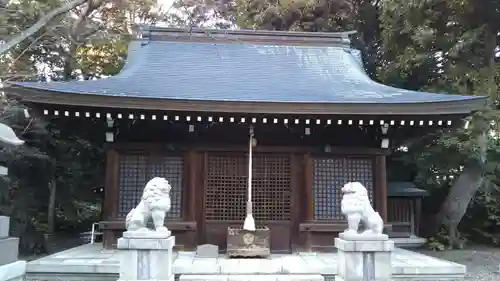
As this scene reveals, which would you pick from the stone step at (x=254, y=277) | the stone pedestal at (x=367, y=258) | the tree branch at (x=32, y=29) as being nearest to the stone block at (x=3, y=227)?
the stone step at (x=254, y=277)

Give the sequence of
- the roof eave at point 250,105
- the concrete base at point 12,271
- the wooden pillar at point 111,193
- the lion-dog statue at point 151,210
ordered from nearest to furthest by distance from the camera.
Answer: the concrete base at point 12,271 → the lion-dog statue at point 151,210 → the roof eave at point 250,105 → the wooden pillar at point 111,193

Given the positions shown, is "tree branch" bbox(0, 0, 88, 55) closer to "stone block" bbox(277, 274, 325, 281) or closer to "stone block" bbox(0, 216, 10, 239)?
"stone block" bbox(0, 216, 10, 239)

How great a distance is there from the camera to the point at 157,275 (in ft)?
19.2

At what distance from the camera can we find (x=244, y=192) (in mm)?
9016

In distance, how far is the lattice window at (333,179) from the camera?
8984 millimetres

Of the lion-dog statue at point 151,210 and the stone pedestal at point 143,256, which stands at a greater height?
the lion-dog statue at point 151,210

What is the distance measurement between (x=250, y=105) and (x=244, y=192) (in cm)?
204

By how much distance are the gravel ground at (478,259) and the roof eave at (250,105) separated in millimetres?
3256

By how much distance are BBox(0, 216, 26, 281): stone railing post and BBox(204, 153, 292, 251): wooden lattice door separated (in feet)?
13.6

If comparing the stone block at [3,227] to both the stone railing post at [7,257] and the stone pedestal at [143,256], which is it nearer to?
the stone railing post at [7,257]

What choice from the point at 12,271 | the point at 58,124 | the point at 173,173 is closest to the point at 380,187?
the point at 173,173

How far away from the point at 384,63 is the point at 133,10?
9.03 m

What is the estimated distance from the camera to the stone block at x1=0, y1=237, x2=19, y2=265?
15.9 ft

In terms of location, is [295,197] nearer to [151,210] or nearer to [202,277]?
[202,277]
